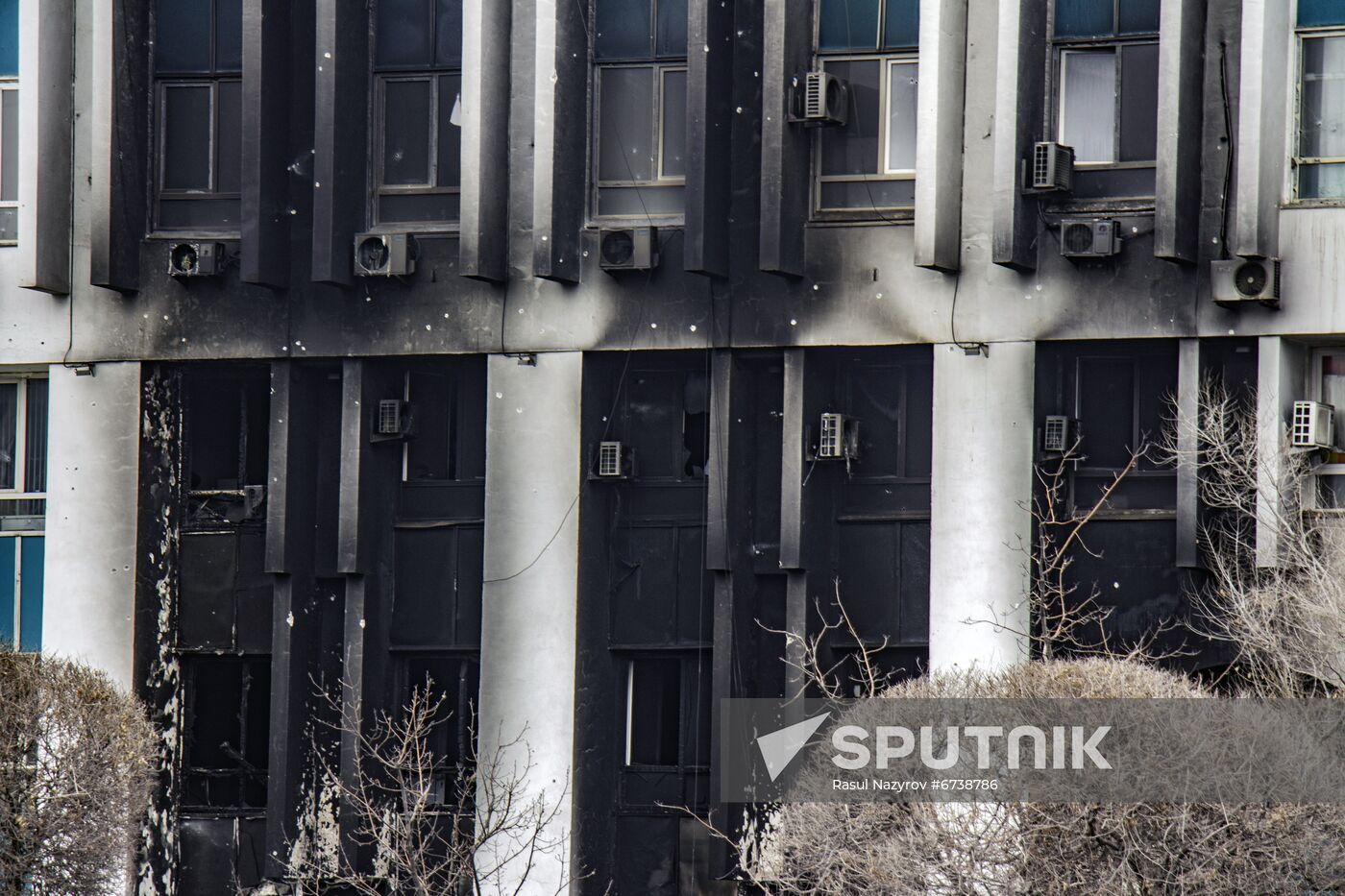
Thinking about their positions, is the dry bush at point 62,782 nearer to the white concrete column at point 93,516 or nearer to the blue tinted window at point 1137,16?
the white concrete column at point 93,516

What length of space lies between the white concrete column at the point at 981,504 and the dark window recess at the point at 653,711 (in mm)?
3084

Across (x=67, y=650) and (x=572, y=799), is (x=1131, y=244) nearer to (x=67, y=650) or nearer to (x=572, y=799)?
(x=572, y=799)

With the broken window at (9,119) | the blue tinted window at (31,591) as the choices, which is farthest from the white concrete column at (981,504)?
the broken window at (9,119)

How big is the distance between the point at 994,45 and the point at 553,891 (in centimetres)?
989

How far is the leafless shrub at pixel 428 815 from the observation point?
23.1 metres

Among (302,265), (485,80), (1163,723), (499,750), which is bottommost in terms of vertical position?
(499,750)

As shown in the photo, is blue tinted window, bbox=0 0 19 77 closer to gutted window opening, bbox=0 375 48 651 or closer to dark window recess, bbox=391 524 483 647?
gutted window opening, bbox=0 375 48 651

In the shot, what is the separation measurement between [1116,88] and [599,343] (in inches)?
236

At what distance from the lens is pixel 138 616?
81.7 ft

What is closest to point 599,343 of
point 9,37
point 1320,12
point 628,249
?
point 628,249

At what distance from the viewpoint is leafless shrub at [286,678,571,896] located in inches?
908

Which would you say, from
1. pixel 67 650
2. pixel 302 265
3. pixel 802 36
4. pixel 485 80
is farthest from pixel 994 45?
pixel 67 650

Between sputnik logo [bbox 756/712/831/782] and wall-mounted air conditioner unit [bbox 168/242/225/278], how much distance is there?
800cm

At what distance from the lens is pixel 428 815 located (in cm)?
2262
